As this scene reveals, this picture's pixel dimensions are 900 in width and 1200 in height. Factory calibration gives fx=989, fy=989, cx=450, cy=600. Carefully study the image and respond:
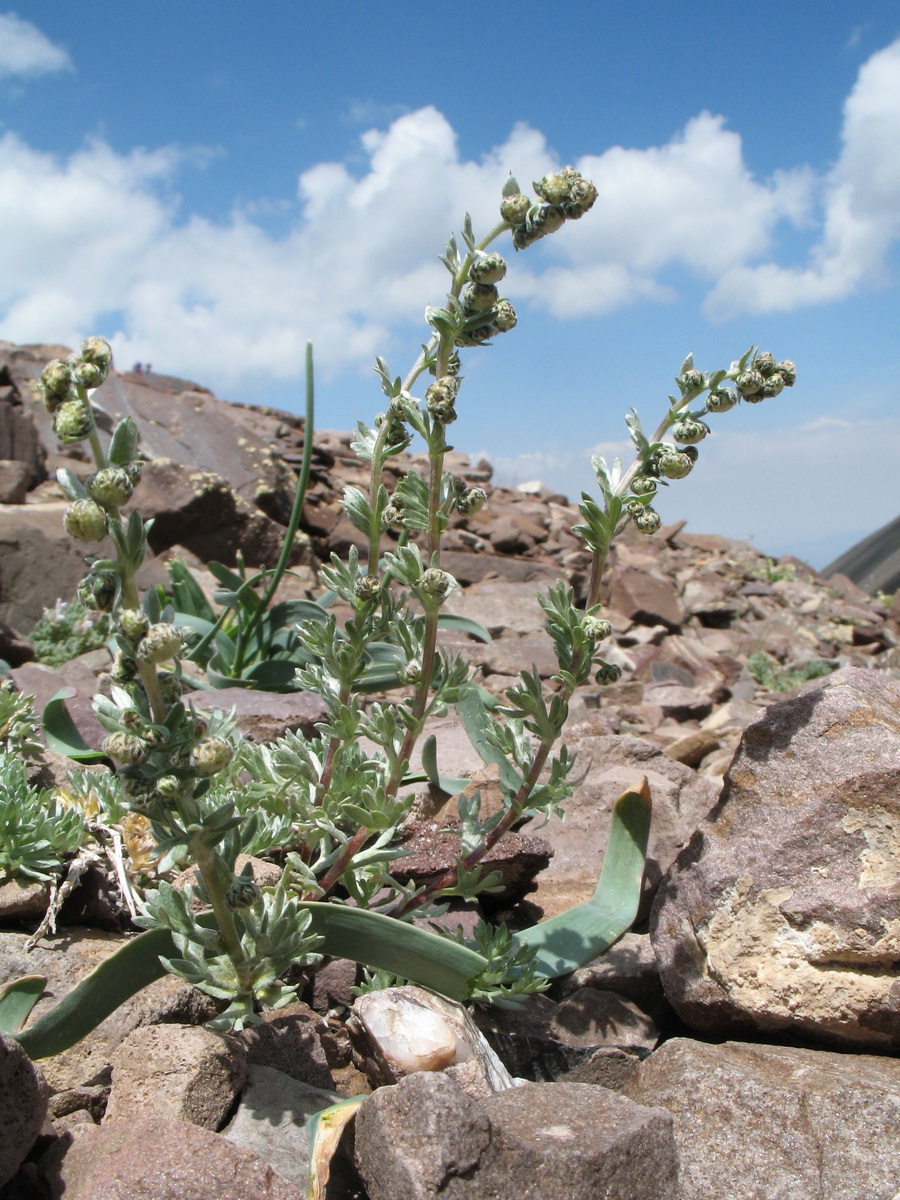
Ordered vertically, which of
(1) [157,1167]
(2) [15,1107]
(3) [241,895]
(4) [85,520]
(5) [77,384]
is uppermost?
(5) [77,384]

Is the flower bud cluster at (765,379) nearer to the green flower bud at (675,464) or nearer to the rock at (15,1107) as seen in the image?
the green flower bud at (675,464)

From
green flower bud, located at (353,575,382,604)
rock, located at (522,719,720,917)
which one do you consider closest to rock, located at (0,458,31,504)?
rock, located at (522,719,720,917)

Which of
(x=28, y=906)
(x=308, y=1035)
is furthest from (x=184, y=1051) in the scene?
(x=28, y=906)

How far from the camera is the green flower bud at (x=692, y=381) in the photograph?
2.50m

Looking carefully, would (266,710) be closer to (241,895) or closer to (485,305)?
(241,895)

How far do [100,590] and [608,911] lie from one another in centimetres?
185

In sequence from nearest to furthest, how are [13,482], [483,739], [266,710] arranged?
[483,739] < [266,710] < [13,482]

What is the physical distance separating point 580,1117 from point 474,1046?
0.44 m

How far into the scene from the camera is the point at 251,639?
532 cm

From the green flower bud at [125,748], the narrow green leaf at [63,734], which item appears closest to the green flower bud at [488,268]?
the green flower bud at [125,748]

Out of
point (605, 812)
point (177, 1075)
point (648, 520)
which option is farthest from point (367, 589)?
point (605, 812)

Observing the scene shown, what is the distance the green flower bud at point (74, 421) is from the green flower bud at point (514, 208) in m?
1.10

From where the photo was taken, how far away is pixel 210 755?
1.83m

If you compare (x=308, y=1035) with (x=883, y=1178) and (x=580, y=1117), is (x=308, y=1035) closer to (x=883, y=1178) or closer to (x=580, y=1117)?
(x=580, y=1117)
